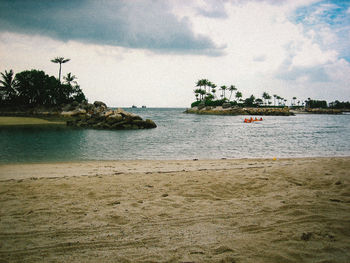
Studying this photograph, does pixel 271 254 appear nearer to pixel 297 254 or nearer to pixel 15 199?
A: pixel 297 254

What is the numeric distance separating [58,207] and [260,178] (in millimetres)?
6344

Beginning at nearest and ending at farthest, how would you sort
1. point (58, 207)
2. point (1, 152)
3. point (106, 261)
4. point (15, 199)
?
point (106, 261) → point (58, 207) → point (15, 199) → point (1, 152)

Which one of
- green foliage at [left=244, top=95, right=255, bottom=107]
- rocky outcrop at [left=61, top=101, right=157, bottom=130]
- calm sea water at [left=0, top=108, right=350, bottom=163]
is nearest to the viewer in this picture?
calm sea water at [left=0, top=108, right=350, bottom=163]

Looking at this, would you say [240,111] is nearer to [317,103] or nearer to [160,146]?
[160,146]

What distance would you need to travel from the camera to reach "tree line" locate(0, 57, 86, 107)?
232 ft

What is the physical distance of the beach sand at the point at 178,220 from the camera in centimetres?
343

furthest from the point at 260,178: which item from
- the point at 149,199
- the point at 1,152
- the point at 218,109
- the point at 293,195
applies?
the point at 218,109

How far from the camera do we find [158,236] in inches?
156

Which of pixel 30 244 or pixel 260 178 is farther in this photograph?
pixel 260 178

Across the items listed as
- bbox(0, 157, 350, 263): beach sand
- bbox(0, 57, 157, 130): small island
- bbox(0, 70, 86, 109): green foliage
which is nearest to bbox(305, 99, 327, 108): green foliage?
bbox(0, 57, 157, 130): small island

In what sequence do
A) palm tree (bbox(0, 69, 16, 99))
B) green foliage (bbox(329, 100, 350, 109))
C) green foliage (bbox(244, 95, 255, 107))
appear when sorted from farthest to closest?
green foliage (bbox(329, 100, 350, 109)) → green foliage (bbox(244, 95, 255, 107)) → palm tree (bbox(0, 69, 16, 99))

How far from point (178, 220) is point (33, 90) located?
8346 cm

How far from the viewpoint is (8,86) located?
232 feet

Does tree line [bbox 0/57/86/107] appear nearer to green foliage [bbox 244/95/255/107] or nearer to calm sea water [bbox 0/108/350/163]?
calm sea water [bbox 0/108/350/163]
